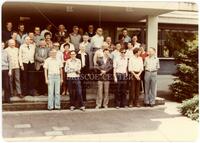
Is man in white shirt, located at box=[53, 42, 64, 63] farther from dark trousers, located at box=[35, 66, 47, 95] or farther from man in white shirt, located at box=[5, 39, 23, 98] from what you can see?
man in white shirt, located at box=[5, 39, 23, 98]

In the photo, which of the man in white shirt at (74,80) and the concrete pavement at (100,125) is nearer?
the concrete pavement at (100,125)

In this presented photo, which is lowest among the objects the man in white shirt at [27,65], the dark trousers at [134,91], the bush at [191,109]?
the bush at [191,109]

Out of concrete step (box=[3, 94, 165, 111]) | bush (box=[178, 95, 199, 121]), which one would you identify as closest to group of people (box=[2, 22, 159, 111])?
concrete step (box=[3, 94, 165, 111])

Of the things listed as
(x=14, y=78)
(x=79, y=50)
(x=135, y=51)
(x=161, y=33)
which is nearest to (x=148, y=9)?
(x=135, y=51)

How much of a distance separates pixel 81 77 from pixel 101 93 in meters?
0.70

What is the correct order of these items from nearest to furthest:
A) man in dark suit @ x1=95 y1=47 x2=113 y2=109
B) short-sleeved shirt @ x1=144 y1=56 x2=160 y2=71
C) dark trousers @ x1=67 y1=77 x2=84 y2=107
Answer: dark trousers @ x1=67 y1=77 x2=84 y2=107 → man in dark suit @ x1=95 y1=47 x2=113 y2=109 → short-sleeved shirt @ x1=144 y1=56 x2=160 y2=71

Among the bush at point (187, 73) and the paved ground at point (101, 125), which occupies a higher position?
the bush at point (187, 73)

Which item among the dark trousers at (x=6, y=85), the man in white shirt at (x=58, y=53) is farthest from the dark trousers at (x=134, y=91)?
the dark trousers at (x=6, y=85)

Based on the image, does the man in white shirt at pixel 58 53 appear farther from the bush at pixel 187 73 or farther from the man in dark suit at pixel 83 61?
the bush at pixel 187 73

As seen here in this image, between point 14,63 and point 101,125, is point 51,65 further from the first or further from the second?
point 101,125

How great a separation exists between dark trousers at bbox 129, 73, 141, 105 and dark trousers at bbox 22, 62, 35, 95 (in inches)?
107

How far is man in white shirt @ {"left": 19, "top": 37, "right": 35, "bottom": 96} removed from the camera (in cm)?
1053

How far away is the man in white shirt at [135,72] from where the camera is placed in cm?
1116

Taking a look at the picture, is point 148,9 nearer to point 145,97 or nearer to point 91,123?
point 145,97
